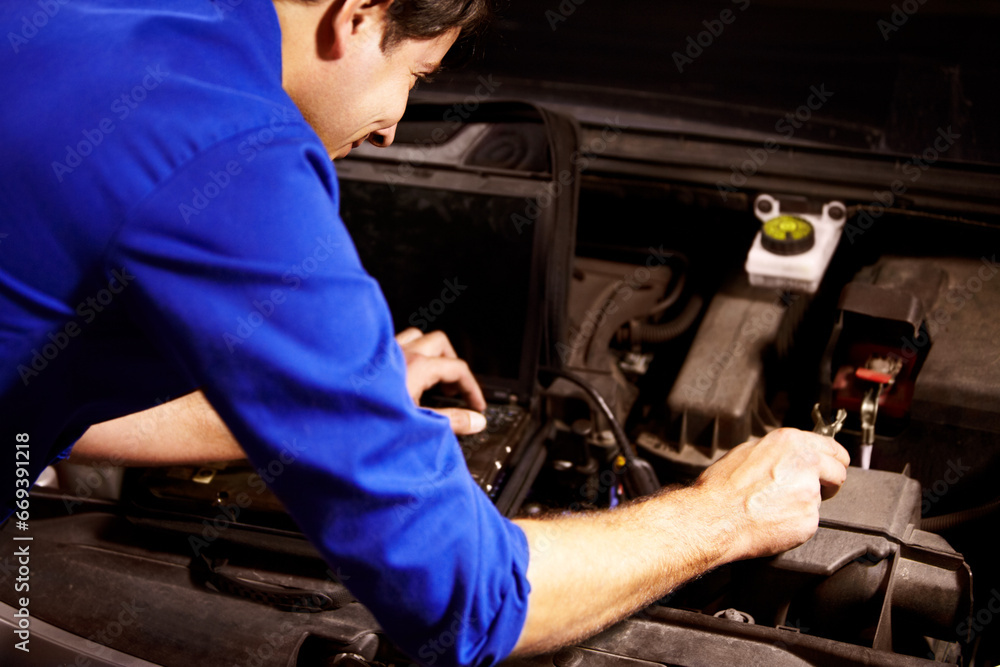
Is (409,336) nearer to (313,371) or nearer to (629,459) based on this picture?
(629,459)

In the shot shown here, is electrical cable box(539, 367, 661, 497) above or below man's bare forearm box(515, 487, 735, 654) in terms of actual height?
below

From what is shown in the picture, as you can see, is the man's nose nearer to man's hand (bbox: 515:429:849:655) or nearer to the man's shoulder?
the man's shoulder

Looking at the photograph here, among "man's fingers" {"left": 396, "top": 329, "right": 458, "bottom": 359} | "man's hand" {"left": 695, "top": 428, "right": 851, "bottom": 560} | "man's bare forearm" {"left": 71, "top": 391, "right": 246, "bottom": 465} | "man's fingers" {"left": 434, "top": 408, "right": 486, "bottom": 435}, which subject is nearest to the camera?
"man's hand" {"left": 695, "top": 428, "right": 851, "bottom": 560}

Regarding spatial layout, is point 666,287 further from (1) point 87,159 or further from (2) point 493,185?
(1) point 87,159

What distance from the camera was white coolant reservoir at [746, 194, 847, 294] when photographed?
1.34 m

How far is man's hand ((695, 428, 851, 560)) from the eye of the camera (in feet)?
2.69

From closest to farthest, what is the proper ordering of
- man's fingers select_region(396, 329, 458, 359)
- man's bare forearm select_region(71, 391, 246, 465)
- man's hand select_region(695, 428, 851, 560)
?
man's hand select_region(695, 428, 851, 560) < man's bare forearm select_region(71, 391, 246, 465) < man's fingers select_region(396, 329, 458, 359)

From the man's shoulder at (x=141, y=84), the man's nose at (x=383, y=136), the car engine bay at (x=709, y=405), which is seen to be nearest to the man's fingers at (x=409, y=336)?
the car engine bay at (x=709, y=405)

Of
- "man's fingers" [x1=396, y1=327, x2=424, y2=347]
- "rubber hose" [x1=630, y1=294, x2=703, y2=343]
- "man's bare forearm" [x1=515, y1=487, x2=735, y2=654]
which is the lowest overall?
"rubber hose" [x1=630, y1=294, x2=703, y2=343]

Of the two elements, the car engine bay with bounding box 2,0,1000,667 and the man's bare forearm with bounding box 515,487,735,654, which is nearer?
the man's bare forearm with bounding box 515,487,735,654

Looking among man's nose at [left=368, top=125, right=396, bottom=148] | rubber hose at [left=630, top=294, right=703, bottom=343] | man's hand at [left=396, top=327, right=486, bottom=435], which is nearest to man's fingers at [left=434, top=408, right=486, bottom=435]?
man's hand at [left=396, top=327, right=486, bottom=435]

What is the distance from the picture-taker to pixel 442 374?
3.95 ft

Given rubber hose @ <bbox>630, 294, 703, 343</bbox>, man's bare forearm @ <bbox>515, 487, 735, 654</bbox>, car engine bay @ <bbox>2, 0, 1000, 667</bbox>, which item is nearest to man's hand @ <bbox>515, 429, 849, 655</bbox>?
man's bare forearm @ <bbox>515, 487, 735, 654</bbox>

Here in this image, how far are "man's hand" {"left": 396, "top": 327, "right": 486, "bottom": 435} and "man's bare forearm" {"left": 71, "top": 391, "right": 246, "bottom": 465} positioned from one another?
0.86 feet
